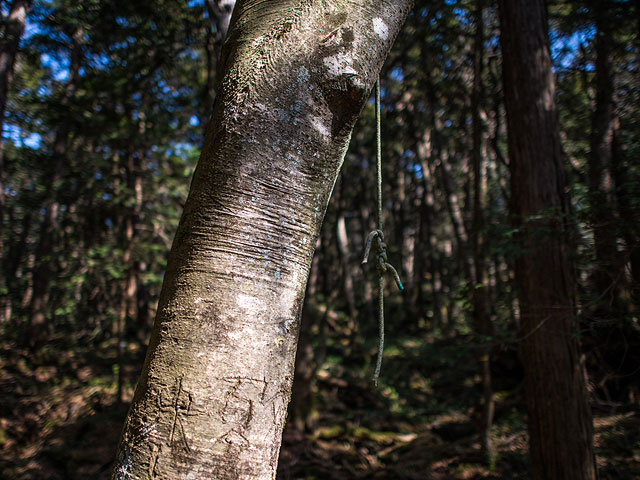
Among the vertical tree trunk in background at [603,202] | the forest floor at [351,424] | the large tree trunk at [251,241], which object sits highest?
the vertical tree trunk in background at [603,202]

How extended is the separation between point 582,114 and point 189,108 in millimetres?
7114

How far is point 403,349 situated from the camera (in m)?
10.3

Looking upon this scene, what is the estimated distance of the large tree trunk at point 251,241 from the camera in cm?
89

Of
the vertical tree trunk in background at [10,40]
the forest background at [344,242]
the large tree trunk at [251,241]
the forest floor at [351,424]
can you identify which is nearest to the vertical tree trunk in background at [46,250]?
the forest background at [344,242]

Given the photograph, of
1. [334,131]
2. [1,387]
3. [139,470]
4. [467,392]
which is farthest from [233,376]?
[1,387]

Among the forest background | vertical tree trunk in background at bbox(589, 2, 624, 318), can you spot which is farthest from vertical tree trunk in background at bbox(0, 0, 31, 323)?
vertical tree trunk in background at bbox(589, 2, 624, 318)

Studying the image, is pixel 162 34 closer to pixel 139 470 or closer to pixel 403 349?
pixel 139 470

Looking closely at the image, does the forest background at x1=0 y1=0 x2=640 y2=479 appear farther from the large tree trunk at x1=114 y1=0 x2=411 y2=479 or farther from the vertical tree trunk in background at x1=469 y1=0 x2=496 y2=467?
the large tree trunk at x1=114 y1=0 x2=411 y2=479

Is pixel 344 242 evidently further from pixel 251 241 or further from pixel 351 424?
pixel 251 241

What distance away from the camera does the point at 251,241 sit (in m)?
0.98

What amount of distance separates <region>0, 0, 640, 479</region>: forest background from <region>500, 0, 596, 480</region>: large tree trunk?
19cm

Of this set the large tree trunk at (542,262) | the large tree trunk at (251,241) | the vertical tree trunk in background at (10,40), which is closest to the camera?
the large tree trunk at (251,241)

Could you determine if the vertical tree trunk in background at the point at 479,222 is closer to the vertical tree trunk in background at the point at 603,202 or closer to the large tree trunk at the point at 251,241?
the vertical tree trunk in background at the point at 603,202

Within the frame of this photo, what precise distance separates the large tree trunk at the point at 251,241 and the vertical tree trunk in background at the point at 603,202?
2248 millimetres
